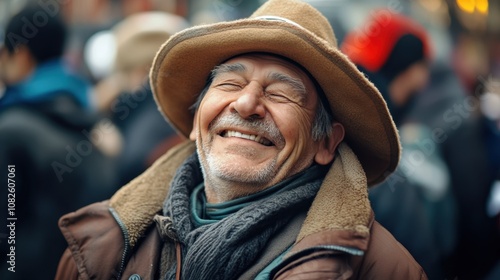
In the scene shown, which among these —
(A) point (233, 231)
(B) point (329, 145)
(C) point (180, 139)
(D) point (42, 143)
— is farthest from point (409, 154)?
(D) point (42, 143)

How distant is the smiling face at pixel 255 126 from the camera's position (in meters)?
2.90

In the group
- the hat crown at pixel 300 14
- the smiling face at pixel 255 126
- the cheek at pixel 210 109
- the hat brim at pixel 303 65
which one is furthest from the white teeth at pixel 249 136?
the hat crown at pixel 300 14

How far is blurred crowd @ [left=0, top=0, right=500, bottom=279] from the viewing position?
3.79 meters

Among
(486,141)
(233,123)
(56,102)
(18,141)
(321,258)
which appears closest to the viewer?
(321,258)

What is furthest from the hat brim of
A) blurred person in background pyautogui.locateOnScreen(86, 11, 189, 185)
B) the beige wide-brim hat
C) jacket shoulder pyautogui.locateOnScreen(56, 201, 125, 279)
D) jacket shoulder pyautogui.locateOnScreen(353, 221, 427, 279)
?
blurred person in background pyautogui.locateOnScreen(86, 11, 189, 185)

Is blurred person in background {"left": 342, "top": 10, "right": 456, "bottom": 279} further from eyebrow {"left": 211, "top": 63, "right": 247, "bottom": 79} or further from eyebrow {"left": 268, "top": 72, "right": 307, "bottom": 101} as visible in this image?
eyebrow {"left": 211, "top": 63, "right": 247, "bottom": 79}

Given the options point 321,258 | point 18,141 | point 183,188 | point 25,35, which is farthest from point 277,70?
point 25,35

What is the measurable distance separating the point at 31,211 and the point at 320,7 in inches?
145

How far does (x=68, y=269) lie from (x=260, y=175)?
958 mm

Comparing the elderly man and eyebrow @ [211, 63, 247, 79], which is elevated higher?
eyebrow @ [211, 63, 247, 79]

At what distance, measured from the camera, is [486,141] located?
514 centimetres

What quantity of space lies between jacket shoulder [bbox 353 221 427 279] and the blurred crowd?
123cm

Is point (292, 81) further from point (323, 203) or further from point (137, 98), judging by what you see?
point (137, 98)

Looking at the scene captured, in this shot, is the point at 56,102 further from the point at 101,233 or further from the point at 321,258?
the point at 321,258
